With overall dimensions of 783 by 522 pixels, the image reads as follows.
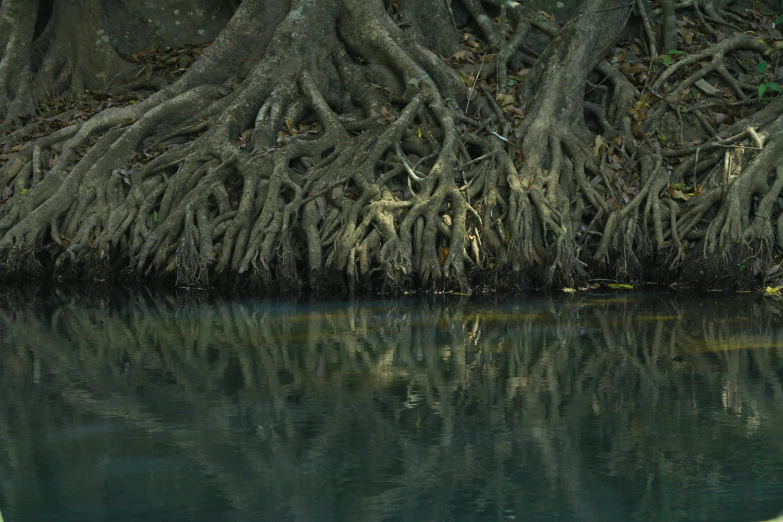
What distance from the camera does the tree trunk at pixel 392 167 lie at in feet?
31.5

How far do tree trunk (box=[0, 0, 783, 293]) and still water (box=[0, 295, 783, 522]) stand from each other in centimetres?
167

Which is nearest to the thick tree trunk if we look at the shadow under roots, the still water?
the still water

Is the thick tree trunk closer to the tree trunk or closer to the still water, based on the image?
the tree trunk

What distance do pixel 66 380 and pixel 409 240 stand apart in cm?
413

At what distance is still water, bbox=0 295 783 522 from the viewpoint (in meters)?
3.75

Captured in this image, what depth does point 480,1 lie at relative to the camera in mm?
12852

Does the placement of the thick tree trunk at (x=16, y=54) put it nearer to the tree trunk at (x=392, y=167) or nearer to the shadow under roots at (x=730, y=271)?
the tree trunk at (x=392, y=167)

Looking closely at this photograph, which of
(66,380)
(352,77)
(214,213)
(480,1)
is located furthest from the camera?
(480,1)

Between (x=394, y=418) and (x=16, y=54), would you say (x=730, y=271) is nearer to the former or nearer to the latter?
(x=394, y=418)

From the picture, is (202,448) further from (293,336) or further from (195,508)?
(293,336)

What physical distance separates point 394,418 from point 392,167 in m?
5.61

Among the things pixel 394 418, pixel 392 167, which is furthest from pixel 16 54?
pixel 394 418

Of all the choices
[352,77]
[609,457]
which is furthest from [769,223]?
[609,457]

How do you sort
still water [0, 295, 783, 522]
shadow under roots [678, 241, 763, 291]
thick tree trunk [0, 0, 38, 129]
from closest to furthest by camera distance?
1. still water [0, 295, 783, 522]
2. shadow under roots [678, 241, 763, 291]
3. thick tree trunk [0, 0, 38, 129]
